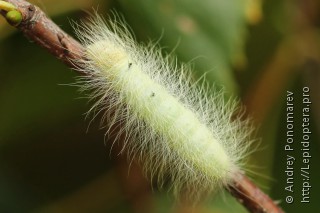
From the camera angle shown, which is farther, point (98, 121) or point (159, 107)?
point (98, 121)

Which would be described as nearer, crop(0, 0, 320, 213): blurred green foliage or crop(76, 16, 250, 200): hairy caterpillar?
crop(76, 16, 250, 200): hairy caterpillar

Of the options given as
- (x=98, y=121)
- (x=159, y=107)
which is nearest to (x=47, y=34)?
(x=159, y=107)

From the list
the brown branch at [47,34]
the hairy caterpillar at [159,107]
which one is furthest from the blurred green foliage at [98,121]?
the brown branch at [47,34]

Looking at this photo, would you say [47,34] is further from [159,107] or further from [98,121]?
[98,121]

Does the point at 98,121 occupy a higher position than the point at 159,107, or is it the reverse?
the point at 98,121

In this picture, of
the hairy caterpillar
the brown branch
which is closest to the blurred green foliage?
the hairy caterpillar

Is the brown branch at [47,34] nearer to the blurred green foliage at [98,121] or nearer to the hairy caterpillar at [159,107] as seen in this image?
the hairy caterpillar at [159,107]

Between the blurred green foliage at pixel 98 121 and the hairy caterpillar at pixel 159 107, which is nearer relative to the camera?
the hairy caterpillar at pixel 159 107

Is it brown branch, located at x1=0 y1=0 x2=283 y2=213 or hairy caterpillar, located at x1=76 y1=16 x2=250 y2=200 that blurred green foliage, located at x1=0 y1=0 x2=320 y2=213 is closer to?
hairy caterpillar, located at x1=76 y1=16 x2=250 y2=200

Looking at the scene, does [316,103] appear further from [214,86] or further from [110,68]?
[110,68]
